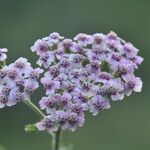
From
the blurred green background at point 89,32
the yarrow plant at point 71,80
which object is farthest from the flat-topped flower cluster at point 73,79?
the blurred green background at point 89,32

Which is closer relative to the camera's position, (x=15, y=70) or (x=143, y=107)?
(x=15, y=70)

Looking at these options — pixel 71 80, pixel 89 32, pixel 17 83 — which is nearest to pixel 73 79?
pixel 71 80

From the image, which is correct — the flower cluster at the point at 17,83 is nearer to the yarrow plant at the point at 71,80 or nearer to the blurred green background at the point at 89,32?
the yarrow plant at the point at 71,80

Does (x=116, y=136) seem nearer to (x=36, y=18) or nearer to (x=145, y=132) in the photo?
(x=145, y=132)

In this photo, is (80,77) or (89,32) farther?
(89,32)

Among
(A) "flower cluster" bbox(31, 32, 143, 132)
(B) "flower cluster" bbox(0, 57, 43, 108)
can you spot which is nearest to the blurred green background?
(A) "flower cluster" bbox(31, 32, 143, 132)

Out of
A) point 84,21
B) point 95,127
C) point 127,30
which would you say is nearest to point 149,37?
point 127,30

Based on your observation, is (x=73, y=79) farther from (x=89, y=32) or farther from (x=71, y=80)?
(x=89, y=32)
